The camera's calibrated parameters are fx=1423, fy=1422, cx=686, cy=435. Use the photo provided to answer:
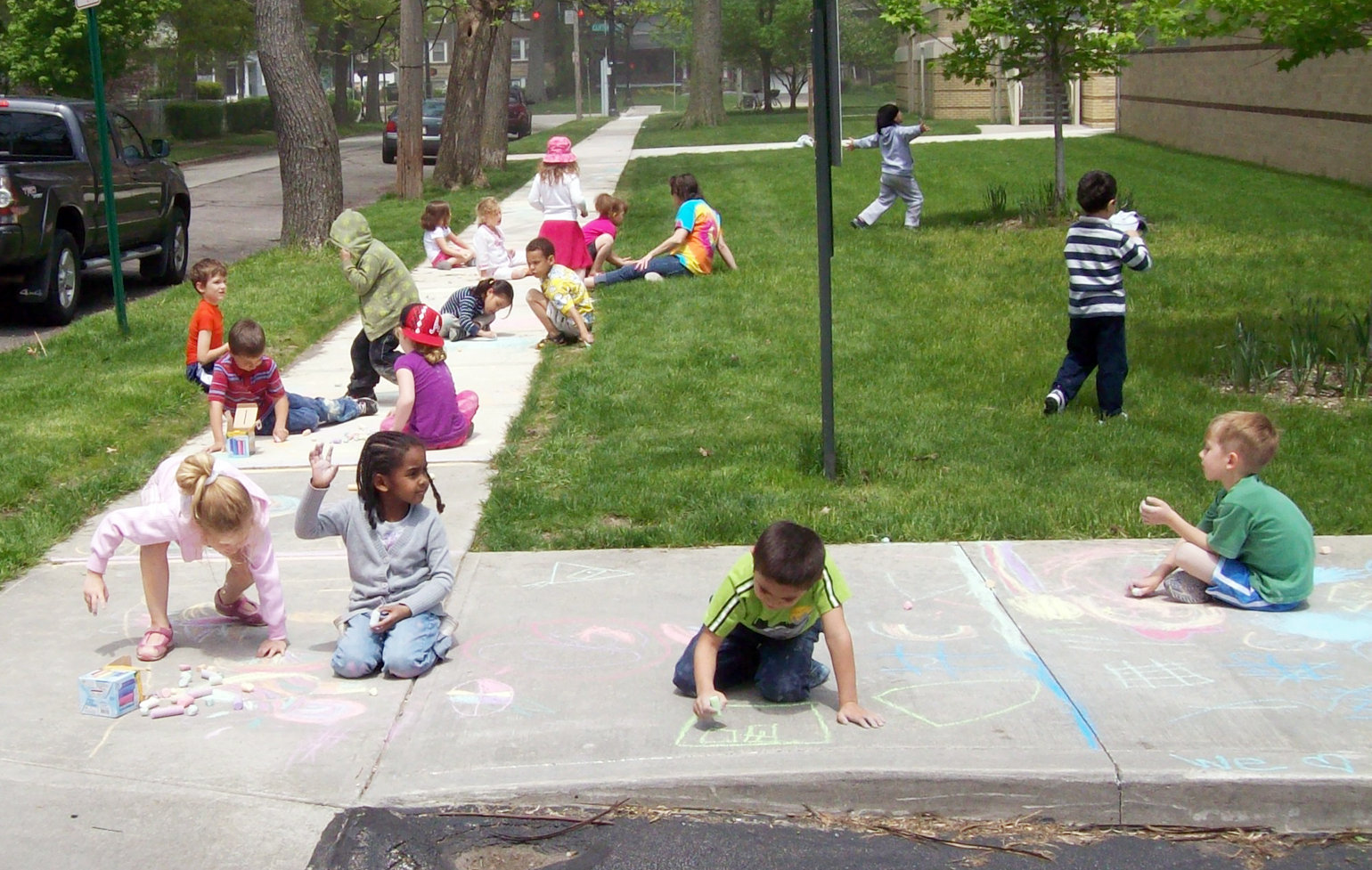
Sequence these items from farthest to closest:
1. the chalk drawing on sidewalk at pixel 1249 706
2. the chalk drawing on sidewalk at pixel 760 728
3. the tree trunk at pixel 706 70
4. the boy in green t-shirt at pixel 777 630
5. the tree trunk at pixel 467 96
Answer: the tree trunk at pixel 706 70
the tree trunk at pixel 467 96
the chalk drawing on sidewalk at pixel 1249 706
the chalk drawing on sidewalk at pixel 760 728
the boy in green t-shirt at pixel 777 630

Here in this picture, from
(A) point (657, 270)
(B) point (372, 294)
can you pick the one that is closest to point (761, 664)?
(B) point (372, 294)

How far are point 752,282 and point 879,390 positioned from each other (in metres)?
3.97

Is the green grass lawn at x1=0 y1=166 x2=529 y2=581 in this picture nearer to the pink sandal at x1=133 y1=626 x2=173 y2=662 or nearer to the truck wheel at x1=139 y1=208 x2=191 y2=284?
the truck wheel at x1=139 y1=208 x2=191 y2=284

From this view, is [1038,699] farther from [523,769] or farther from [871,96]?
[871,96]

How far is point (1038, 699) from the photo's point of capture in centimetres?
434

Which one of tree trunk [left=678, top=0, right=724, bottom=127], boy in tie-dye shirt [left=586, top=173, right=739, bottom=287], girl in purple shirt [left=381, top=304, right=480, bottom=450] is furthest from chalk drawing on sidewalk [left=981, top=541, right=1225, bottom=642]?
tree trunk [left=678, top=0, right=724, bottom=127]

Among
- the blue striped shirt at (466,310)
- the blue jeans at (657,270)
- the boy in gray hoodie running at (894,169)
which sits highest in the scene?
the boy in gray hoodie running at (894,169)

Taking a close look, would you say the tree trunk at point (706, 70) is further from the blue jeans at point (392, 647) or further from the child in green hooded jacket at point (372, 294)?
the blue jeans at point (392, 647)

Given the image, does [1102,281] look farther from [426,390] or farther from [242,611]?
[242,611]

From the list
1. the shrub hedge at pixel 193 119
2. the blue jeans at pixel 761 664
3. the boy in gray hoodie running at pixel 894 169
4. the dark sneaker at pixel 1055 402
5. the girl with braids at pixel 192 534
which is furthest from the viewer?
the shrub hedge at pixel 193 119

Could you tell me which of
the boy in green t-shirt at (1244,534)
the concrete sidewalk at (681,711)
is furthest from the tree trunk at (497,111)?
the boy in green t-shirt at (1244,534)

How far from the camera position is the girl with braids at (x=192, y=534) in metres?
4.59

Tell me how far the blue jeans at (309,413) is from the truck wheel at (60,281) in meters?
4.98

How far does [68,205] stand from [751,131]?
26586 mm
